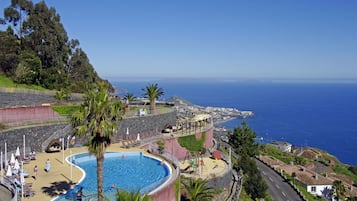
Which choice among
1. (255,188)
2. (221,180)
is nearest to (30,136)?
(221,180)

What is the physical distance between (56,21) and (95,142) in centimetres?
3508

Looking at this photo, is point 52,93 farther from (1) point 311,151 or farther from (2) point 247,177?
(1) point 311,151

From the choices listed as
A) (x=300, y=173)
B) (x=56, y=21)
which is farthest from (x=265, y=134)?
(x=56, y=21)

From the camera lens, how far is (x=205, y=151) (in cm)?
3384

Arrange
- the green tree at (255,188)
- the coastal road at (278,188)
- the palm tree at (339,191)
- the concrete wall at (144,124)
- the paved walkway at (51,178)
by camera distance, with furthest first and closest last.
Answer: the palm tree at (339,191), the coastal road at (278,188), the concrete wall at (144,124), the green tree at (255,188), the paved walkway at (51,178)

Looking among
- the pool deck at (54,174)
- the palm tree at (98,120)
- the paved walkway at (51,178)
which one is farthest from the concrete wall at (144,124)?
the palm tree at (98,120)

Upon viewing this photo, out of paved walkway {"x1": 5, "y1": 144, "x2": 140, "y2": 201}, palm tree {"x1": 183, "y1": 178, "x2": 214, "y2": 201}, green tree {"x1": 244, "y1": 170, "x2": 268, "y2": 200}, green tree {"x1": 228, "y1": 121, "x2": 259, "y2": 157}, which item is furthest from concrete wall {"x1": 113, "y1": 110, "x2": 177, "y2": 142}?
palm tree {"x1": 183, "y1": 178, "x2": 214, "y2": 201}

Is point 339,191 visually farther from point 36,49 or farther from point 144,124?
point 36,49

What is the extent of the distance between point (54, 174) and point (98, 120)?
8.31 m

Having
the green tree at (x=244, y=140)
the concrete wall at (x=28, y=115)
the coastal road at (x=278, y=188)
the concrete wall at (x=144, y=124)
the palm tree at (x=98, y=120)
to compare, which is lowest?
the coastal road at (x=278, y=188)

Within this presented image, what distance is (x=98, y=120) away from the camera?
1404 cm

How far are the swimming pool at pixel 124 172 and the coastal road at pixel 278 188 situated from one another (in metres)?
15.7

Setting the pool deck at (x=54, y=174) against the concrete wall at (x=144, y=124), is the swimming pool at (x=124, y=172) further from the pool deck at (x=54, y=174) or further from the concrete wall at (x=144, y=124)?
the concrete wall at (x=144, y=124)

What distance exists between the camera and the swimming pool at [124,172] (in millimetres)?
18406
